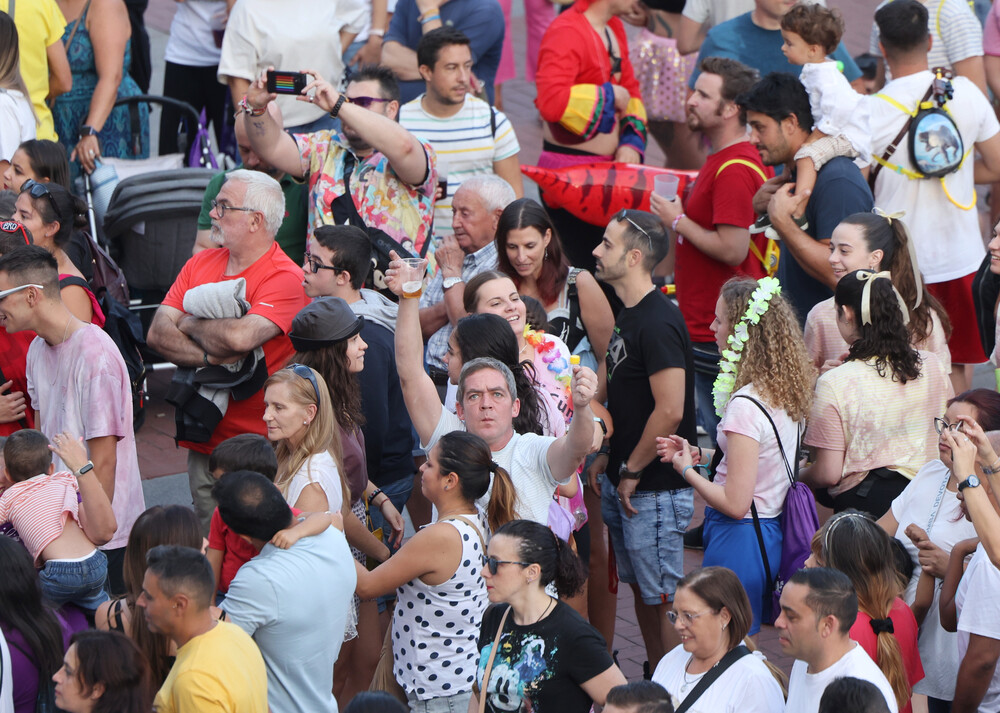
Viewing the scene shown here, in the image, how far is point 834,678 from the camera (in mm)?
3430

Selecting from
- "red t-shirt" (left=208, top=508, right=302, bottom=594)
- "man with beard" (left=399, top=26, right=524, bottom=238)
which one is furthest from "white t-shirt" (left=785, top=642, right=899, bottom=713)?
"man with beard" (left=399, top=26, right=524, bottom=238)

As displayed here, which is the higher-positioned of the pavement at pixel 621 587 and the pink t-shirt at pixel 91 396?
the pink t-shirt at pixel 91 396

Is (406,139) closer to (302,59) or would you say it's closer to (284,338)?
(284,338)

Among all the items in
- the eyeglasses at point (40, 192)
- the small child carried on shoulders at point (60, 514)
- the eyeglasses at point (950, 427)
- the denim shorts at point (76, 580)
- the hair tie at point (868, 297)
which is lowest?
the denim shorts at point (76, 580)

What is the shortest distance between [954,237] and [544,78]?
8.34ft

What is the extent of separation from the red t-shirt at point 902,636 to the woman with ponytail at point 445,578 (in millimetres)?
1175

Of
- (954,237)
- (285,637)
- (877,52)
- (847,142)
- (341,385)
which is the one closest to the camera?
(285,637)

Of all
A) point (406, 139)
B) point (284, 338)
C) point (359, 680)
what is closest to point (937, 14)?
point (406, 139)

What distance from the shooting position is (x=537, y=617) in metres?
3.66

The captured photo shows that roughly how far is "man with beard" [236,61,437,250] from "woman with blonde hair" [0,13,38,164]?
49.0 inches

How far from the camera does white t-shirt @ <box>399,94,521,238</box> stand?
22.1 ft

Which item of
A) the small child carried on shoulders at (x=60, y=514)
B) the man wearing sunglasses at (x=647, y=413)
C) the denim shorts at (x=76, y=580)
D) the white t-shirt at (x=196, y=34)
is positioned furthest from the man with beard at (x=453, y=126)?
the denim shorts at (x=76, y=580)

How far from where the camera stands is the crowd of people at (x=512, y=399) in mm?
3641

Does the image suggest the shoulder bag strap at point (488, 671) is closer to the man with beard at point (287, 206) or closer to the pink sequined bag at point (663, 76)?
the man with beard at point (287, 206)
